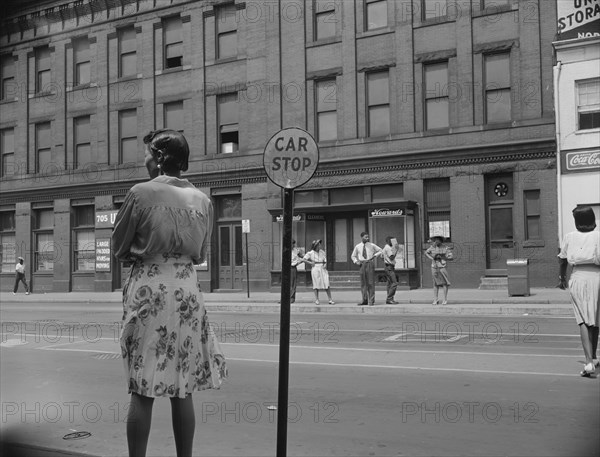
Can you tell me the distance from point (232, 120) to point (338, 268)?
7.84 m

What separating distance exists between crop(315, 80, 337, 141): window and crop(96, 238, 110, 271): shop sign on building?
11.5 m

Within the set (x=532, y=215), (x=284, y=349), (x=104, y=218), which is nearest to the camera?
(x=284, y=349)

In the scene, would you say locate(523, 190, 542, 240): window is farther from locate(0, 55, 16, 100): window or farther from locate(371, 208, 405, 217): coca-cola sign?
locate(0, 55, 16, 100): window

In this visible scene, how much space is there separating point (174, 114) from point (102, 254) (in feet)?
23.8

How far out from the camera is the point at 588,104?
22.4 meters

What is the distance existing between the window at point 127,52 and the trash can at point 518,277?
1968cm

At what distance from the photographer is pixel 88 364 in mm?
9219

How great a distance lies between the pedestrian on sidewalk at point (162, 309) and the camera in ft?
12.1

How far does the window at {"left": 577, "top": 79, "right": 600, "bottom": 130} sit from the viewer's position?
73.0 feet

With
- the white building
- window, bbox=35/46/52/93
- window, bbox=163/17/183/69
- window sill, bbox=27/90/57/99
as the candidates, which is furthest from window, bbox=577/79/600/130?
window, bbox=35/46/52/93

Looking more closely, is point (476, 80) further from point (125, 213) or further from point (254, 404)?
point (125, 213)

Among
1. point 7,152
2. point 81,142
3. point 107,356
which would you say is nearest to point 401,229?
point 107,356

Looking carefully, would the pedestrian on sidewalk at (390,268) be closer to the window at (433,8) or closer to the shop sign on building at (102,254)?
the window at (433,8)

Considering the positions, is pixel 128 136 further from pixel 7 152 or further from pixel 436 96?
pixel 436 96
